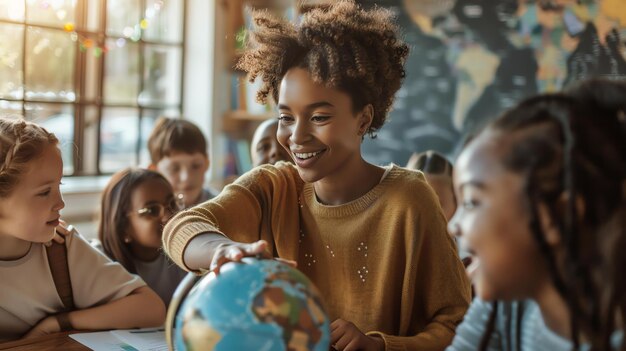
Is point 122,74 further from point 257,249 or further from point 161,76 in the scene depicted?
point 257,249

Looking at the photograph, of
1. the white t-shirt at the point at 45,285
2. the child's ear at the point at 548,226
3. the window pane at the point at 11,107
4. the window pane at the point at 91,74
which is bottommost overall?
the white t-shirt at the point at 45,285

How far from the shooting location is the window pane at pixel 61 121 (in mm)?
3963

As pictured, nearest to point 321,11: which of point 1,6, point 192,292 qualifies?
point 192,292

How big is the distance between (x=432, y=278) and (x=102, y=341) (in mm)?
779

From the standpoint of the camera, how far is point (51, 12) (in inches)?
157

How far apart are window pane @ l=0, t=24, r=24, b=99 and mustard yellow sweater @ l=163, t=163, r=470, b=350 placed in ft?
8.71

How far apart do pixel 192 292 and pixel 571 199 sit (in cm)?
59

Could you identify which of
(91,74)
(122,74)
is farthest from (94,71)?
(122,74)

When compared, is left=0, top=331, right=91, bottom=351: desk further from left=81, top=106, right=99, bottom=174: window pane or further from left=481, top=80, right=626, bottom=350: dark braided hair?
left=81, top=106, right=99, bottom=174: window pane

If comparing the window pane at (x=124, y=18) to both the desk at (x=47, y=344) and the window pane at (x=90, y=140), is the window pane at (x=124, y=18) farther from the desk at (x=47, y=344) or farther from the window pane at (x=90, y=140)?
the desk at (x=47, y=344)

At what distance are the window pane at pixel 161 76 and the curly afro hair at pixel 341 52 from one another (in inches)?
116

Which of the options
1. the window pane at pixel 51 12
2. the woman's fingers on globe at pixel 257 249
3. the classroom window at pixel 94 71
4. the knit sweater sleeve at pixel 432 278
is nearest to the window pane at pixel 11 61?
the classroom window at pixel 94 71

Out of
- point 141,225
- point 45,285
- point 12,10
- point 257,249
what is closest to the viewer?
point 257,249

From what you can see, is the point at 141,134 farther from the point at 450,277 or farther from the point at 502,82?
the point at 450,277
